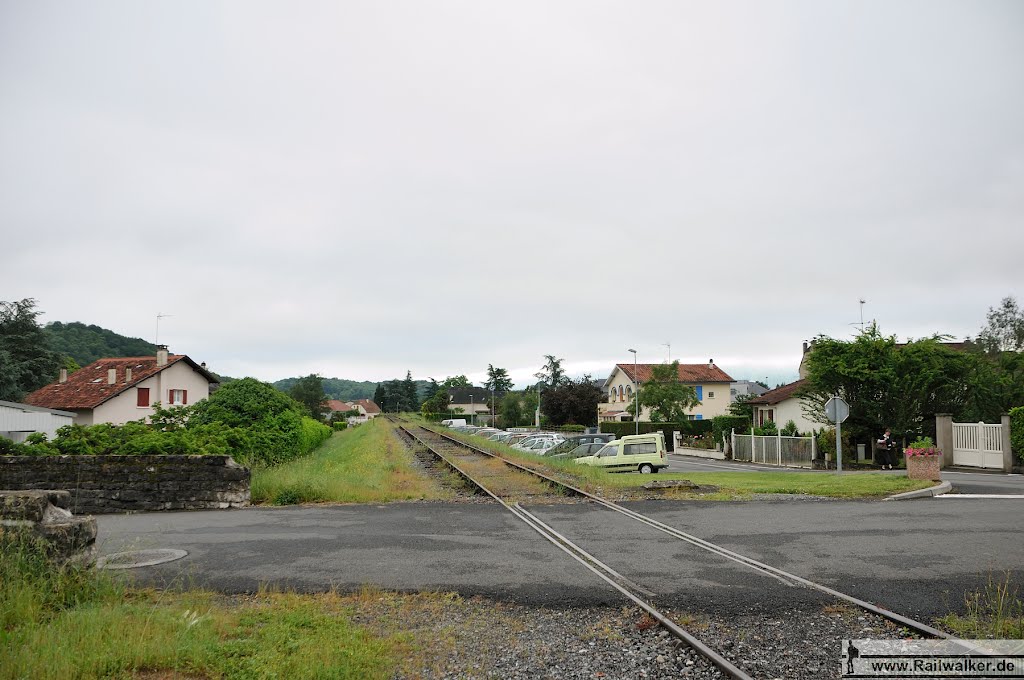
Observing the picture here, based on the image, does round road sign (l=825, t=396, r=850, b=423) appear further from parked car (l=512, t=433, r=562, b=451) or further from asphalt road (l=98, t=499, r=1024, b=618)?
parked car (l=512, t=433, r=562, b=451)

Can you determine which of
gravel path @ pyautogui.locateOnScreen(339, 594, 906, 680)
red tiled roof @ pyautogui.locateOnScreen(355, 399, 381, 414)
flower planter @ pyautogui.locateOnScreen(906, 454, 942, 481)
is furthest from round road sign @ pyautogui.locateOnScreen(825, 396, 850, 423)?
red tiled roof @ pyautogui.locateOnScreen(355, 399, 381, 414)

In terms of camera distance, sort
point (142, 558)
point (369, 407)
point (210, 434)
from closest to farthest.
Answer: point (142, 558) → point (210, 434) → point (369, 407)

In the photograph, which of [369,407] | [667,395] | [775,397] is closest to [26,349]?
[667,395]

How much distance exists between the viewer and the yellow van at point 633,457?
89.5 ft

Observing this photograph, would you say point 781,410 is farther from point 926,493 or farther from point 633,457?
point 926,493

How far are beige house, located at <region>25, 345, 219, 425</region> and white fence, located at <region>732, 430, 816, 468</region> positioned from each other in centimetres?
3423

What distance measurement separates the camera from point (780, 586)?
24.8 feet

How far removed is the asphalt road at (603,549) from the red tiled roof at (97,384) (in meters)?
37.5

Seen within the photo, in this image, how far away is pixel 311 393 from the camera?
371 feet

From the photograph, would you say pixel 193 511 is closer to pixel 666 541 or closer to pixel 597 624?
pixel 666 541

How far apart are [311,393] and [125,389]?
67430mm

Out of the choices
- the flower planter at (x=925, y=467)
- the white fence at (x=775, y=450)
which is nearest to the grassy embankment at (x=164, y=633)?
the flower planter at (x=925, y=467)

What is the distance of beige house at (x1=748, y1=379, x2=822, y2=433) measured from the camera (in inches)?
1665

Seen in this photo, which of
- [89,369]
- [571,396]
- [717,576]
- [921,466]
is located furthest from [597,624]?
[571,396]
